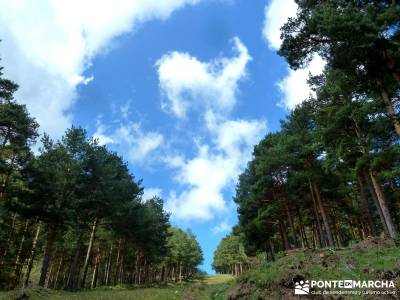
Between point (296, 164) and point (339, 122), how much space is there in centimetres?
943

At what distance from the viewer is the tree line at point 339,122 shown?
13930 millimetres

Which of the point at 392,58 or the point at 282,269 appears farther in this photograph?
the point at 392,58

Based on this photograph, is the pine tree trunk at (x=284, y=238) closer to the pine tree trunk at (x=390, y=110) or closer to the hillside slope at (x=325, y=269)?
the hillside slope at (x=325, y=269)

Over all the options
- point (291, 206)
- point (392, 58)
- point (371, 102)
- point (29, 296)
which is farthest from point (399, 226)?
point (29, 296)

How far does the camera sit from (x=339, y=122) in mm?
20891

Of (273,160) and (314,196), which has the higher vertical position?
(273,160)

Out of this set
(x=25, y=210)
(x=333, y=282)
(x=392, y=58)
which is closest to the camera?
(x=333, y=282)

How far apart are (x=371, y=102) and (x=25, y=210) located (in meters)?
25.0

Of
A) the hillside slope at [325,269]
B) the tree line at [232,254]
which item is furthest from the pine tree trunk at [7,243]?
the tree line at [232,254]

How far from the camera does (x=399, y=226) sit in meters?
39.1

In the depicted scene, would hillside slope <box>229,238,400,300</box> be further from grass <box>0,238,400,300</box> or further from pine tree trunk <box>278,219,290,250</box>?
pine tree trunk <box>278,219,290,250</box>

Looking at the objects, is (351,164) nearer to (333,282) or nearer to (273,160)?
(273,160)

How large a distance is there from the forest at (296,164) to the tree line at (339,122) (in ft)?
Answer: 0.21

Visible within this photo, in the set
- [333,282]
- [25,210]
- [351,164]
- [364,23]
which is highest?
[364,23]
